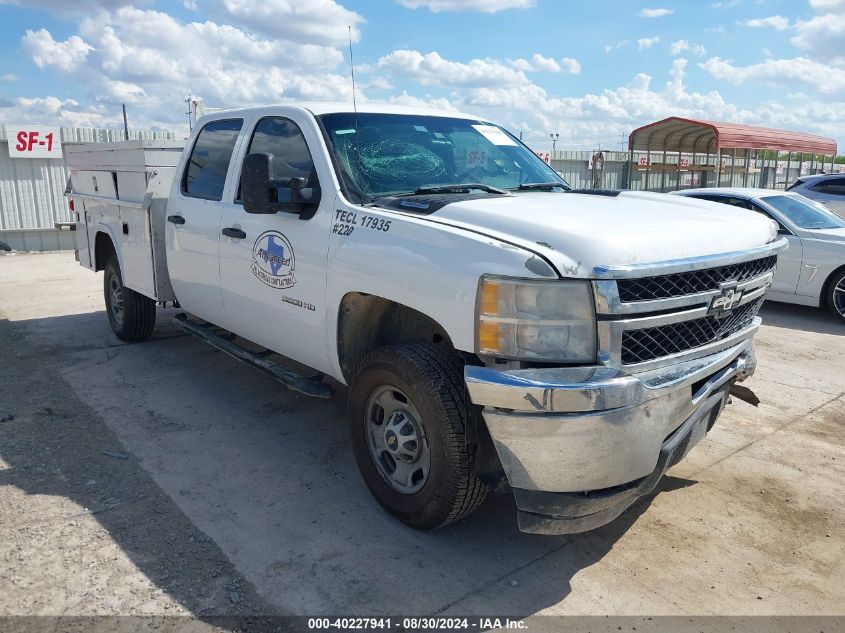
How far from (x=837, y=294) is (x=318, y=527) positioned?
7441 millimetres

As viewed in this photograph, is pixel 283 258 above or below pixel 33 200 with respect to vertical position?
above

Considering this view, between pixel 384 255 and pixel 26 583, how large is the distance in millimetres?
2205

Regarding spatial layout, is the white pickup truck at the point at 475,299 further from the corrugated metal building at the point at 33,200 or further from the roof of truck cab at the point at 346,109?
the corrugated metal building at the point at 33,200

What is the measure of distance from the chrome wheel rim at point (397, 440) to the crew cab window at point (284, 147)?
1331mm

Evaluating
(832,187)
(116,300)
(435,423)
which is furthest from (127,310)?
(832,187)

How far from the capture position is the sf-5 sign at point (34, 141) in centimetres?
1352

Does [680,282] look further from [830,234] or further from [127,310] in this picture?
[830,234]

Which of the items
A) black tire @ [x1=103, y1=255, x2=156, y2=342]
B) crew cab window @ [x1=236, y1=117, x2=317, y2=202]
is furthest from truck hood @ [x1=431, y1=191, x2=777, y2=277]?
black tire @ [x1=103, y1=255, x2=156, y2=342]

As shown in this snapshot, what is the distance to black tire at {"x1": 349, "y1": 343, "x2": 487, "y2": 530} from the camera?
124 inches

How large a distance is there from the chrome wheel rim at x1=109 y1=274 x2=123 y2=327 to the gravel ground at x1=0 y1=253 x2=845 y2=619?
1.41m

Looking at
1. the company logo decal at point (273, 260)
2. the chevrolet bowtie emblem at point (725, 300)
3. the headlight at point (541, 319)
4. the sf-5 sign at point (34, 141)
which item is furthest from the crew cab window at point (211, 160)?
the sf-5 sign at point (34, 141)

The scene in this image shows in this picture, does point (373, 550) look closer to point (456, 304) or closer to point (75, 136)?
point (456, 304)

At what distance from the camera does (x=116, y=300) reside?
23.5ft

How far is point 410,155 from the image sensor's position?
421 cm
